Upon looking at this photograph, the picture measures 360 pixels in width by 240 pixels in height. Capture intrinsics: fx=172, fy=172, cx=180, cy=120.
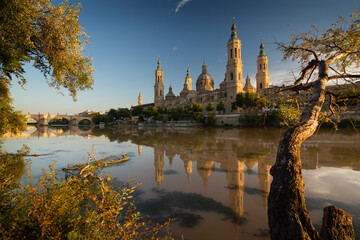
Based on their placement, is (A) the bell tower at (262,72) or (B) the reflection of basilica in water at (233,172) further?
(A) the bell tower at (262,72)

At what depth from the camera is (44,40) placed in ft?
18.5

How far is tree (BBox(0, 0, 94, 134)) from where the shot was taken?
4695 mm

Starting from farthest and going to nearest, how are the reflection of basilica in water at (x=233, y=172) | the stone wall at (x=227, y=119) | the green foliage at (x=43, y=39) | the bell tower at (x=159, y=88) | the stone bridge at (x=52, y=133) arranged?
the bell tower at (x=159, y=88), the stone wall at (x=227, y=119), the stone bridge at (x=52, y=133), the reflection of basilica in water at (x=233, y=172), the green foliage at (x=43, y=39)

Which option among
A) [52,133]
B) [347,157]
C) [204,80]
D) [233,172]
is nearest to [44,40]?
[233,172]

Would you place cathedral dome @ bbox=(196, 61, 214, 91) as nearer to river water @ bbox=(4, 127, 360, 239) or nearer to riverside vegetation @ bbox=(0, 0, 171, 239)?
river water @ bbox=(4, 127, 360, 239)

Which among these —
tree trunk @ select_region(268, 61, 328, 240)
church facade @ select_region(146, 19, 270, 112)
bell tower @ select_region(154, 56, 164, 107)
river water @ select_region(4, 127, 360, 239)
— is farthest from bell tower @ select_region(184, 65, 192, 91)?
tree trunk @ select_region(268, 61, 328, 240)

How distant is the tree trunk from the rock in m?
0.18

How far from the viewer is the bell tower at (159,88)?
11362 cm

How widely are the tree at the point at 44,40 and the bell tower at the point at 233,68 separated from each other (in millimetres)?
66412

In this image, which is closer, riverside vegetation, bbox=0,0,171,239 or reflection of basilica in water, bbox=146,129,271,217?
riverside vegetation, bbox=0,0,171,239

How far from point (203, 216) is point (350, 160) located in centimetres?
1371

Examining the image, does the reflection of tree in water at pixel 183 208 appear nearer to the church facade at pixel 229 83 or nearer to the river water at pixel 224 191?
the river water at pixel 224 191

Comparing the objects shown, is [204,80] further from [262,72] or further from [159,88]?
[159,88]

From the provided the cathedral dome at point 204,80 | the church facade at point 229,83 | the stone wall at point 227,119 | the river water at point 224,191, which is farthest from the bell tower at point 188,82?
the river water at point 224,191
